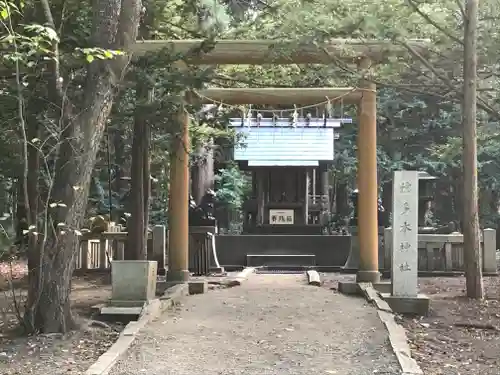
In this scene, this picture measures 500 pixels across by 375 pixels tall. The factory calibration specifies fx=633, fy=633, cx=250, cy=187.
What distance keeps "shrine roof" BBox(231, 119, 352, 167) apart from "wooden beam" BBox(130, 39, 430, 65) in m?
6.13

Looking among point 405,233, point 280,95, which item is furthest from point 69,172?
point 280,95

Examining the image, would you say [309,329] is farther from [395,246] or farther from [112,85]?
[112,85]

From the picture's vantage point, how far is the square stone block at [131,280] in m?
8.16

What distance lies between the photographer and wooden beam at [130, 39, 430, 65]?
996 cm

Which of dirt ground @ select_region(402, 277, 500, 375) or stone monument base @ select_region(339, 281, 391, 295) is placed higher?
stone monument base @ select_region(339, 281, 391, 295)

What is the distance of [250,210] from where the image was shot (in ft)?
58.4

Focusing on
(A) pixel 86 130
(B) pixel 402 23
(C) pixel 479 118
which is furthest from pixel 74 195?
(C) pixel 479 118

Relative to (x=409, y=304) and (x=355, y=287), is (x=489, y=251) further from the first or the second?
(x=409, y=304)

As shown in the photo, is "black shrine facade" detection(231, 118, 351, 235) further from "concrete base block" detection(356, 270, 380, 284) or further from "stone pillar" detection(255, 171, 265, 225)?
"concrete base block" detection(356, 270, 380, 284)

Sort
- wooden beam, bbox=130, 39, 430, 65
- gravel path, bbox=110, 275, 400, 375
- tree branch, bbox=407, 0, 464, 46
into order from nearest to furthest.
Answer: gravel path, bbox=110, 275, 400, 375, tree branch, bbox=407, 0, 464, 46, wooden beam, bbox=130, 39, 430, 65

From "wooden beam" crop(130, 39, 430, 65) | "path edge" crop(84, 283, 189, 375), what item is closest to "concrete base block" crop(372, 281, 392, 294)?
"path edge" crop(84, 283, 189, 375)

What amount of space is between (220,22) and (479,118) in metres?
9.58

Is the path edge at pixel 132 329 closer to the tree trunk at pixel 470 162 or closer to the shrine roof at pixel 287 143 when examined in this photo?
the tree trunk at pixel 470 162

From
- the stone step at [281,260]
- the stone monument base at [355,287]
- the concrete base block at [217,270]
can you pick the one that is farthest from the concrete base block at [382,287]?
the stone step at [281,260]
